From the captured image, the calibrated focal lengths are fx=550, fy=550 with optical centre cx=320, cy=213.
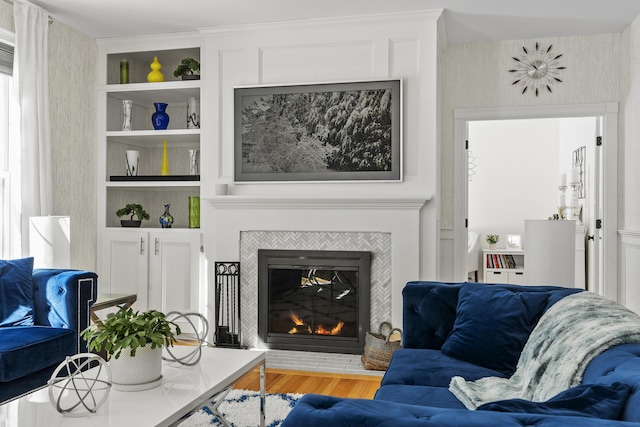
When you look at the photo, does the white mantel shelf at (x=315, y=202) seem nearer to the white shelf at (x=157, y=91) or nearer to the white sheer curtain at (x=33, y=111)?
the white shelf at (x=157, y=91)

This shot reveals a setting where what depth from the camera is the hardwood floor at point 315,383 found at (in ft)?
11.5

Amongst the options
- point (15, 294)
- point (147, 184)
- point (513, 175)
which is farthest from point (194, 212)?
point (513, 175)

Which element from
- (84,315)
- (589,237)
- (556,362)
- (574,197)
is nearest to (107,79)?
(84,315)

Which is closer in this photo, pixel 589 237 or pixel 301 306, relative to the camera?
pixel 301 306

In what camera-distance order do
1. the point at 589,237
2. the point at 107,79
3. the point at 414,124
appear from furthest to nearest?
1. the point at 589,237
2. the point at 107,79
3. the point at 414,124

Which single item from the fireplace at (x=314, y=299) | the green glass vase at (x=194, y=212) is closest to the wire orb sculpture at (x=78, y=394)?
the fireplace at (x=314, y=299)

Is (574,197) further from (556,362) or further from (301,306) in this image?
A: (556,362)

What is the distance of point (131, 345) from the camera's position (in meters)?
2.02

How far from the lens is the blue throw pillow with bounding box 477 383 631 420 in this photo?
1.14 m

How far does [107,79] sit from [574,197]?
5480 mm

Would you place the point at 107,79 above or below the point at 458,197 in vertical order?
above

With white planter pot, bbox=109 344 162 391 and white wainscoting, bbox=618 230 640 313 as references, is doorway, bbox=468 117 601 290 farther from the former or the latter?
white planter pot, bbox=109 344 162 391

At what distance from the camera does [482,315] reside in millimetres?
2451

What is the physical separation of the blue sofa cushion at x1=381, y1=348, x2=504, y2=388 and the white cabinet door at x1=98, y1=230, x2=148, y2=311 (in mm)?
2987
